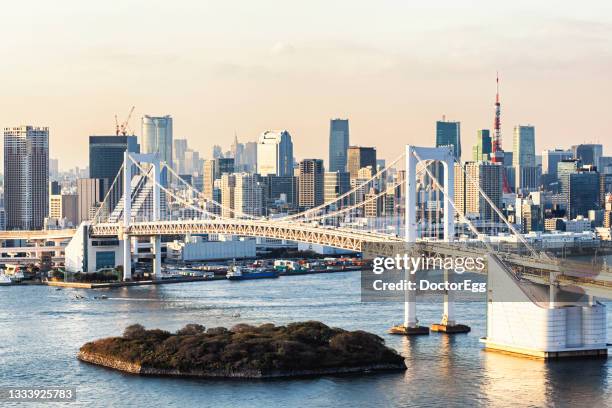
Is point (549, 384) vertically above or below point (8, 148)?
below

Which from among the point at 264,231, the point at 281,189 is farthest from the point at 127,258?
the point at 281,189

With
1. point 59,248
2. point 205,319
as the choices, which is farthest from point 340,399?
point 59,248

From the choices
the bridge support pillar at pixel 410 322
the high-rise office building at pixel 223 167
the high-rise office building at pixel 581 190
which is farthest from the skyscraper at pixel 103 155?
the bridge support pillar at pixel 410 322

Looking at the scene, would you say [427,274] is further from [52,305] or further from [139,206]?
[139,206]

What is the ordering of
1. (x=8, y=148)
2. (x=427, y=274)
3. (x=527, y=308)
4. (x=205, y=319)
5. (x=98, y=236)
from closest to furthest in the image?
1. (x=527, y=308)
2. (x=205, y=319)
3. (x=427, y=274)
4. (x=98, y=236)
5. (x=8, y=148)

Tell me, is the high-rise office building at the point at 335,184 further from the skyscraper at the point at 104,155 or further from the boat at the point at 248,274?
the boat at the point at 248,274

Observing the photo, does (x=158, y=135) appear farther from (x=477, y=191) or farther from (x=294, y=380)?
(x=294, y=380)
